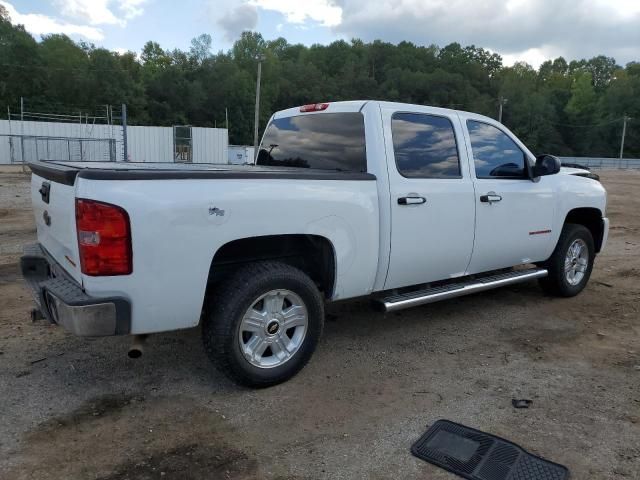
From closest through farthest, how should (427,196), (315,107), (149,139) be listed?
(427,196) < (315,107) < (149,139)

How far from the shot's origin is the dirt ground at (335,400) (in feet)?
9.64

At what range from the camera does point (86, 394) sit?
3.65 meters

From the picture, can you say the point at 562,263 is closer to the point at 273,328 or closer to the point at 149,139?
the point at 273,328

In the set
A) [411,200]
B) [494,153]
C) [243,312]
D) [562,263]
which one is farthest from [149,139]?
[243,312]

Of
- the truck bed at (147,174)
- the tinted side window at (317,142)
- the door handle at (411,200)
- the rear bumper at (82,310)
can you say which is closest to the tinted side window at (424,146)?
the door handle at (411,200)

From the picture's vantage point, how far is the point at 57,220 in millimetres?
3445

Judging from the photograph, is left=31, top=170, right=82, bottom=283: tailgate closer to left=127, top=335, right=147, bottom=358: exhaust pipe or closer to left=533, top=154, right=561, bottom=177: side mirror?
left=127, top=335, right=147, bottom=358: exhaust pipe

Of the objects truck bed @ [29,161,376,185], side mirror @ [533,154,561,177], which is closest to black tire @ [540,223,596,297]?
side mirror @ [533,154,561,177]

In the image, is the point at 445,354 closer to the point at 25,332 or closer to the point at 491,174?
the point at 491,174

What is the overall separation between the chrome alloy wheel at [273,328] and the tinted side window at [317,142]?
123cm

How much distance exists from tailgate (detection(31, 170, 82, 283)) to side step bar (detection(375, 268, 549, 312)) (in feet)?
7.24

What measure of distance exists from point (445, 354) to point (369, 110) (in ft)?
6.74

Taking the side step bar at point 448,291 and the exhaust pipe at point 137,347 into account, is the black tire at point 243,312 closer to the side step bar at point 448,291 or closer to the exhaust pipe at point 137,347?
the exhaust pipe at point 137,347

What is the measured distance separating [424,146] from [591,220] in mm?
2942
